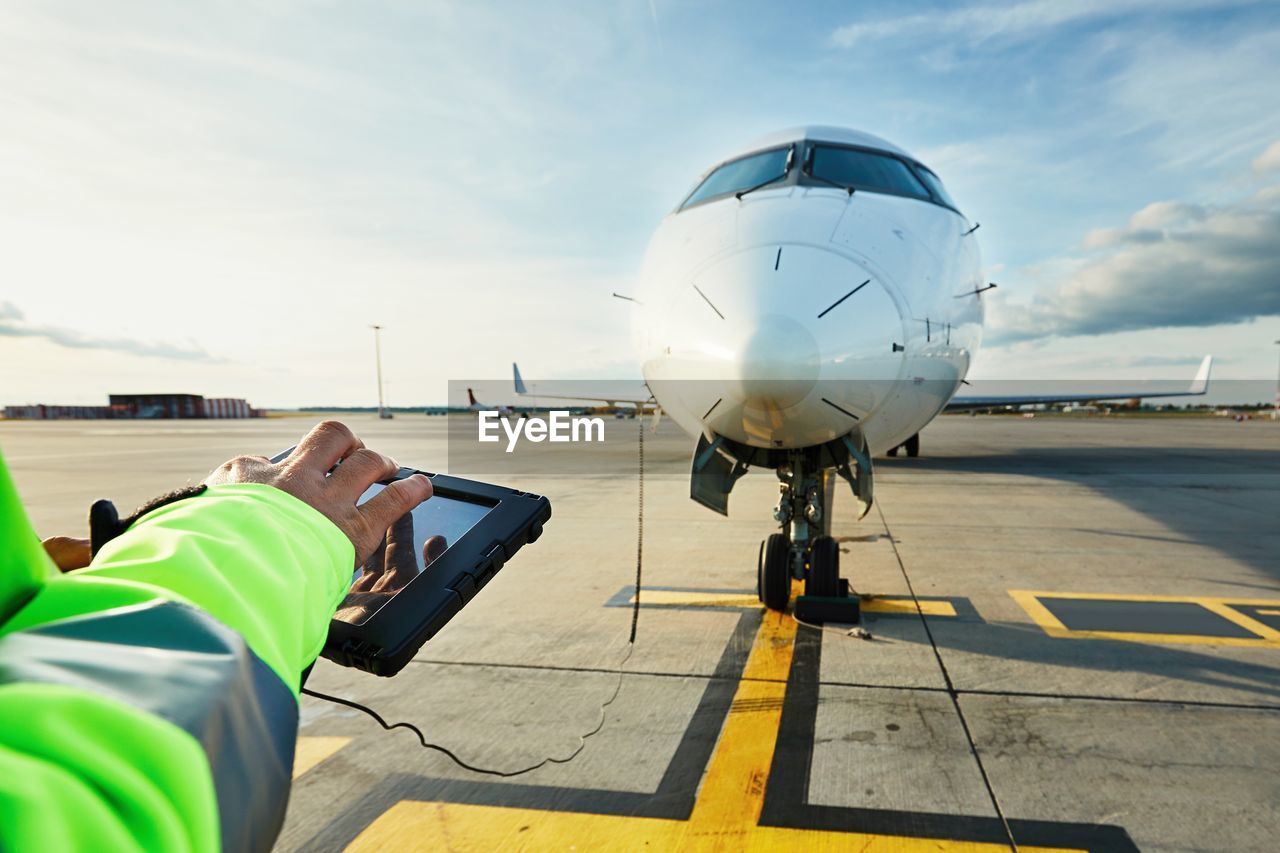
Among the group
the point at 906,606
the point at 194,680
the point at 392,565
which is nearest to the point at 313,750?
the point at 392,565

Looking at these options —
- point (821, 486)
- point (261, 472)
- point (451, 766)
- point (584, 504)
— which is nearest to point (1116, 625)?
point (821, 486)

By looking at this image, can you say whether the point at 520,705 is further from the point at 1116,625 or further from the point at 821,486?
the point at 1116,625

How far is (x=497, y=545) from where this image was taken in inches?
68.0

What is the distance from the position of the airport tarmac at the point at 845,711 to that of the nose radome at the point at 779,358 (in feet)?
5.37

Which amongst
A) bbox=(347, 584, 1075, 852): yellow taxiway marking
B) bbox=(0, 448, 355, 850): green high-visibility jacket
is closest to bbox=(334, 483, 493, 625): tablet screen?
bbox=(0, 448, 355, 850): green high-visibility jacket

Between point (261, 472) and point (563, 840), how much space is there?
1924 millimetres

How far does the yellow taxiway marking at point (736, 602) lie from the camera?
5242mm

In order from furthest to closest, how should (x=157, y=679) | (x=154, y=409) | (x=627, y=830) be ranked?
1. (x=154, y=409)
2. (x=627, y=830)
3. (x=157, y=679)

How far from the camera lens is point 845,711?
351 centimetres

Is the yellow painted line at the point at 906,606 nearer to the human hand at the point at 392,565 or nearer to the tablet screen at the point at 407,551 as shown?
the tablet screen at the point at 407,551

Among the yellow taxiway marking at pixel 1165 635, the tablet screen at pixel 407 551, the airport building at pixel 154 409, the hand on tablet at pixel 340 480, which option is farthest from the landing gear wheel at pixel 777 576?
the airport building at pixel 154 409

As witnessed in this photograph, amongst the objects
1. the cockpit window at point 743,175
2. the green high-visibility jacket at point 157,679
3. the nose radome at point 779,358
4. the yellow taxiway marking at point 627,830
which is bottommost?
the yellow taxiway marking at point 627,830

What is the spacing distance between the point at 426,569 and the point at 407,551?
0.09 metres

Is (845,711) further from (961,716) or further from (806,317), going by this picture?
(806,317)
